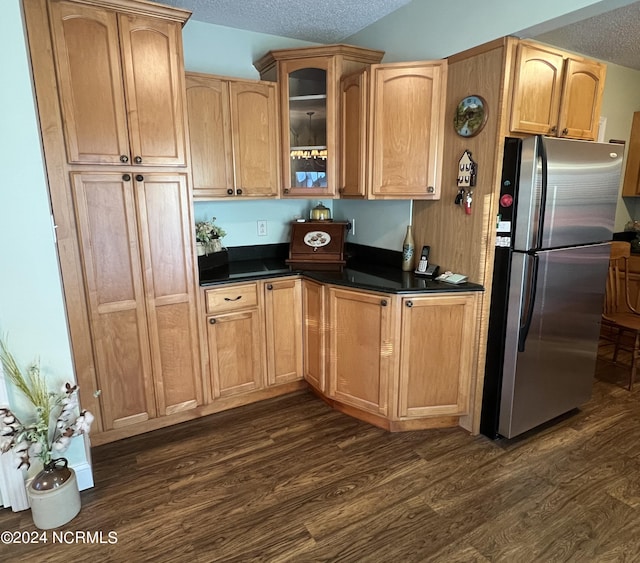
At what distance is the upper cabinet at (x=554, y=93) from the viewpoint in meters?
2.11

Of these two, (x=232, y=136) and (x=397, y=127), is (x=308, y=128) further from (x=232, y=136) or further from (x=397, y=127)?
(x=397, y=127)

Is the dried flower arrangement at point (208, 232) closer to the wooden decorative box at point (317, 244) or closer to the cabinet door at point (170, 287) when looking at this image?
the cabinet door at point (170, 287)

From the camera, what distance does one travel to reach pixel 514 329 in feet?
7.37

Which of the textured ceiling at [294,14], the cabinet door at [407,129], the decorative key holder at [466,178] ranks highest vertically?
the textured ceiling at [294,14]

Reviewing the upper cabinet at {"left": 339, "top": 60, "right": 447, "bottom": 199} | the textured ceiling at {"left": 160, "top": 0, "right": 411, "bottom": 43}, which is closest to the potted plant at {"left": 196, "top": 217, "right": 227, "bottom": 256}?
the upper cabinet at {"left": 339, "top": 60, "right": 447, "bottom": 199}

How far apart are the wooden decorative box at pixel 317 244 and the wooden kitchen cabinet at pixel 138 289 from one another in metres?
0.90

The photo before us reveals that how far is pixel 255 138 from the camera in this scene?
109 inches

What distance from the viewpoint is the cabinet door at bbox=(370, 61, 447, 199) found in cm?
236

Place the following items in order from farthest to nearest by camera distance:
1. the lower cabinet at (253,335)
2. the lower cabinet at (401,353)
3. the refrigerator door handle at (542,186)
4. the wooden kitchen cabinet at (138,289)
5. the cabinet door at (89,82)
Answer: the lower cabinet at (253,335), the lower cabinet at (401,353), the wooden kitchen cabinet at (138,289), the refrigerator door handle at (542,186), the cabinet door at (89,82)

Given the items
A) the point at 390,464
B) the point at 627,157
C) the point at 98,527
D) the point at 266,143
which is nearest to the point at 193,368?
the point at 98,527

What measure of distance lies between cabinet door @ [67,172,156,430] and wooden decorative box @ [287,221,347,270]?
1154 millimetres

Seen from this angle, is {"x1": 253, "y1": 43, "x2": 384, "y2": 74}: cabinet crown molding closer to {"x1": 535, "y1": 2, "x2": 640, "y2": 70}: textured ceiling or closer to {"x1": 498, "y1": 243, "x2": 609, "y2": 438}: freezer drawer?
{"x1": 535, "y1": 2, "x2": 640, "y2": 70}: textured ceiling

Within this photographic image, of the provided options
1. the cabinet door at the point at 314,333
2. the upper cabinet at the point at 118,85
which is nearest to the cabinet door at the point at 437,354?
the cabinet door at the point at 314,333

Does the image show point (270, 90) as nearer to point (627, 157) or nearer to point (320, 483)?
point (320, 483)
